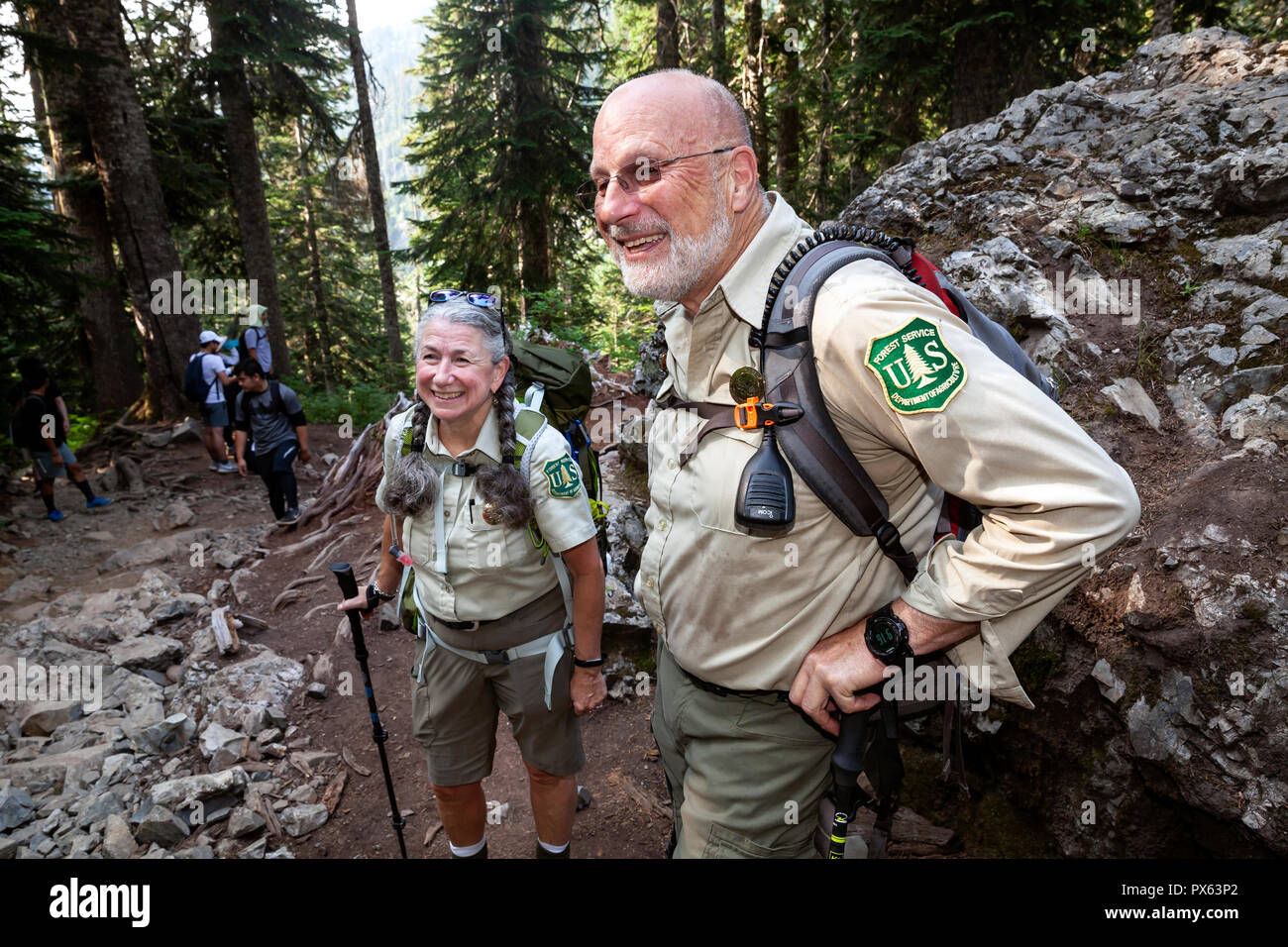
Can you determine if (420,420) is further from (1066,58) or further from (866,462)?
(1066,58)

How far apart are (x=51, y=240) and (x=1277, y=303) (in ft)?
45.2

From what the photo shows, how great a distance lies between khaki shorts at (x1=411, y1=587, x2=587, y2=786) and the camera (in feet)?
10.4

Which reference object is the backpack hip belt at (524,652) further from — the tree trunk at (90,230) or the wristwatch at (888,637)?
the tree trunk at (90,230)

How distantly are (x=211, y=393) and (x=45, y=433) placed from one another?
2.16 metres

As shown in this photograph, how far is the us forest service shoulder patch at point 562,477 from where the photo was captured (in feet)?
9.98

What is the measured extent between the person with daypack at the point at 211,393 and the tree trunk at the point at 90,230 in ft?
9.18

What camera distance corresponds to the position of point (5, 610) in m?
6.99

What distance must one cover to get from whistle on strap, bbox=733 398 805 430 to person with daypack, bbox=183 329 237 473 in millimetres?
10351

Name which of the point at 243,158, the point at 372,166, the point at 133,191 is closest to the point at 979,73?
the point at 133,191

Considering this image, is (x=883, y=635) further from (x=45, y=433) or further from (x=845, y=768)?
(x=45, y=433)

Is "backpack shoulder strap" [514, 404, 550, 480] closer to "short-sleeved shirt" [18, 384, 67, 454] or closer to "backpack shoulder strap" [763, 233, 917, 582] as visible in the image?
"backpack shoulder strap" [763, 233, 917, 582]

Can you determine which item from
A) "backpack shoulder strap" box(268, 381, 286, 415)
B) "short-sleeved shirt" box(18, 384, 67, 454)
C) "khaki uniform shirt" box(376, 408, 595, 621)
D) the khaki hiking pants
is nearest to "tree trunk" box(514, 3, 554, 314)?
"backpack shoulder strap" box(268, 381, 286, 415)

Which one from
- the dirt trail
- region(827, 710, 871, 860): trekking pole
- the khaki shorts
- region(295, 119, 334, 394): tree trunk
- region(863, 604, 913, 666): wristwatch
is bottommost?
the dirt trail

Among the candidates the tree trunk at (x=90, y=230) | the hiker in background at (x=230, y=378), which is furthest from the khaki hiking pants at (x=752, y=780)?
the tree trunk at (x=90, y=230)
